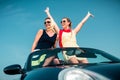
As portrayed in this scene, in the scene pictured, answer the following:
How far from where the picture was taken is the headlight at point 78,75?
12.1 feet

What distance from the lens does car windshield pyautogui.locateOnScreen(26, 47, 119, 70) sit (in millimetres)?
5475

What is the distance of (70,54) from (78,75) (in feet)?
6.16

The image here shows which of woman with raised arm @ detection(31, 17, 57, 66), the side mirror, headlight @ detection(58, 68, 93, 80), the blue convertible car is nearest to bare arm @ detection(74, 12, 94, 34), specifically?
woman with raised arm @ detection(31, 17, 57, 66)

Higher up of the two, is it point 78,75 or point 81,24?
point 81,24

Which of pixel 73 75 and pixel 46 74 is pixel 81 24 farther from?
pixel 73 75

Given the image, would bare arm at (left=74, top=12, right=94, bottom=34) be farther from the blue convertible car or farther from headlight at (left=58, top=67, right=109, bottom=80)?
headlight at (left=58, top=67, right=109, bottom=80)

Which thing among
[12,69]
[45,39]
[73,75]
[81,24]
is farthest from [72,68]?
[81,24]

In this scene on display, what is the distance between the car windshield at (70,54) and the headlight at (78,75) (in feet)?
4.58

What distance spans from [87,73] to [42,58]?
6.04 ft

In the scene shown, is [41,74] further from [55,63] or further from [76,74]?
[55,63]

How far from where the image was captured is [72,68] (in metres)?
4.05

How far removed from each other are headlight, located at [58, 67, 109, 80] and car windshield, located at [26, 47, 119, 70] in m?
1.40

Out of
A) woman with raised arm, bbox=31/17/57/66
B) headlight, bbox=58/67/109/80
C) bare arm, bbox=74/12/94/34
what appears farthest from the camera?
bare arm, bbox=74/12/94/34

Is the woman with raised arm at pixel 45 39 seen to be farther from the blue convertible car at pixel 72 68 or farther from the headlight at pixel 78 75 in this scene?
the headlight at pixel 78 75
